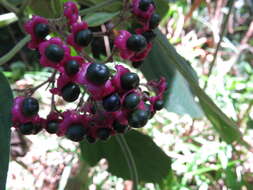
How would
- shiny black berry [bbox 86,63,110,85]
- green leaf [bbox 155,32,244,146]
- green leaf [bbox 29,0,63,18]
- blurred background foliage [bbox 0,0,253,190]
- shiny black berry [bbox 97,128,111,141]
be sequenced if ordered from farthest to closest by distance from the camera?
blurred background foliage [bbox 0,0,253,190]
green leaf [bbox 29,0,63,18]
green leaf [bbox 155,32,244,146]
shiny black berry [bbox 97,128,111,141]
shiny black berry [bbox 86,63,110,85]

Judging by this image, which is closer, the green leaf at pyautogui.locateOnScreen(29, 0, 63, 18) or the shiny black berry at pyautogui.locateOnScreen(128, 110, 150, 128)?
the shiny black berry at pyautogui.locateOnScreen(128, 110, 150, 128)

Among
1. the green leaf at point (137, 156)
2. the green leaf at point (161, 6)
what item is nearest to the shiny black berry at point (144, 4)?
the green leaf at point (161, 6)

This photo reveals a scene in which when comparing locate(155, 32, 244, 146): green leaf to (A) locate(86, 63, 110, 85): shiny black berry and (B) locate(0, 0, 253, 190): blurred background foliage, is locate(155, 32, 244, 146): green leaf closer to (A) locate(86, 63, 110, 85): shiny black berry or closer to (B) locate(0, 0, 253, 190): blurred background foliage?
(B) locate(0, 0, 253, 190): blurred background foliage

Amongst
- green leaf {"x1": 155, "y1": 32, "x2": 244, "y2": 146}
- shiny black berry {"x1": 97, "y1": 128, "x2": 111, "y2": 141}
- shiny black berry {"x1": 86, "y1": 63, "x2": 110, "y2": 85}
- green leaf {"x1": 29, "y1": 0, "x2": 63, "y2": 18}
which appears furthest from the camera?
green leaf {"x1": 29, "y1": 0, "x2": 63, "y2": 18}

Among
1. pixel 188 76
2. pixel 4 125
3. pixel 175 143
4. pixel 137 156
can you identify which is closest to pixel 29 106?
pixel 4 125

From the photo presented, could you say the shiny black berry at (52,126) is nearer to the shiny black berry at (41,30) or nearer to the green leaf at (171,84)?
the shiny black berry at (41,30)

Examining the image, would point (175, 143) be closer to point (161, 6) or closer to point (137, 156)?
point (137, 156)

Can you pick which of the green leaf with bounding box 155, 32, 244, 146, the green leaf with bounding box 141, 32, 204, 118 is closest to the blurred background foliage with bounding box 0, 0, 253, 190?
the green leaf with bounding box 141, 32, 204, 118
